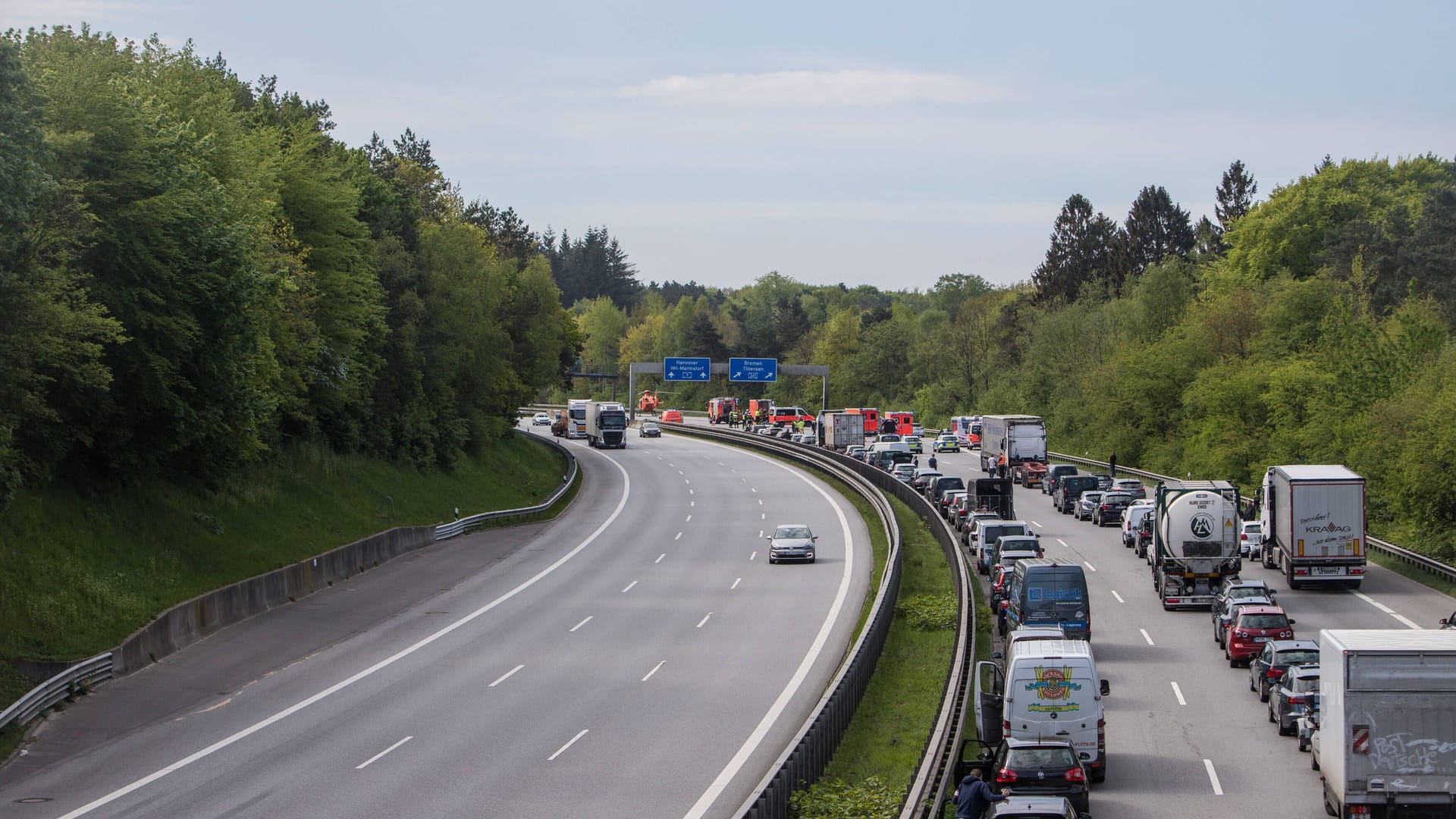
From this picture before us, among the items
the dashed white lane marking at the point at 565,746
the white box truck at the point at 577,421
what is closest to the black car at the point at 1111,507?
the dashed white lane marking at the point at 565,746

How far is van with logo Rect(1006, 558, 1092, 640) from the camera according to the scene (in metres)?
33.2

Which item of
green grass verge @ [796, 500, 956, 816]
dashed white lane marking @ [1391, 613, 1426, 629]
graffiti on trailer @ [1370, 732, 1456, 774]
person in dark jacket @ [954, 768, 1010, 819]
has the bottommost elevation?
dashed white lane marking @ [1391, 613, 1426, 629]

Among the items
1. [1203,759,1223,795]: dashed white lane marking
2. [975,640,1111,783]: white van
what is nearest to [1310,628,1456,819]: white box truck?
[1203,759,1223,795]: dashed white lane marking

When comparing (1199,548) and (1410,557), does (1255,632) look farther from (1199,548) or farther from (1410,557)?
(1410,557)

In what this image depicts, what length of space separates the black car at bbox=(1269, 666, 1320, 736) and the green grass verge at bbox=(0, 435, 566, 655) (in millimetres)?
23303

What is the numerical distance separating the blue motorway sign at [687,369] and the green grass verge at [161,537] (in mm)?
66554

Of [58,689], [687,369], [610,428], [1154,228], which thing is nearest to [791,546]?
[58,689]

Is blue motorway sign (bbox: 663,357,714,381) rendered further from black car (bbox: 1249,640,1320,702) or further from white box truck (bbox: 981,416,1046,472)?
black car (bbox: 1249,640,1320,702)

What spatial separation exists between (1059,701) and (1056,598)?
1152cm

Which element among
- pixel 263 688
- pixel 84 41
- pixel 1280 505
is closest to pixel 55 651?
pixel 263 688

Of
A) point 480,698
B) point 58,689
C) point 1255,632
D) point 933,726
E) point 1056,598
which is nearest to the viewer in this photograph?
point 933,726

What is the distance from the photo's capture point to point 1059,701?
22.1 m

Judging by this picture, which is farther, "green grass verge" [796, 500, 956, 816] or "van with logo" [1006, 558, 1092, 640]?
"van with logo" [1006, 558, 1092, 640]

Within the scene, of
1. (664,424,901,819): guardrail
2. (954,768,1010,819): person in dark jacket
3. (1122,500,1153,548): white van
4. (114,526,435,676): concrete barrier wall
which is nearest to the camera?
(954,768,1010,819): person in dark jacket
